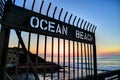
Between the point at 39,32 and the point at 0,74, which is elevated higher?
the point at 39,32

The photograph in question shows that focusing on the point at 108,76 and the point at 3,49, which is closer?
the point at 3,49

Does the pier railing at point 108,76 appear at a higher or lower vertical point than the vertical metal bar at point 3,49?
lower

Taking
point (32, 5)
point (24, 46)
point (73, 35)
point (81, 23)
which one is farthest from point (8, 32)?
point (81, 23)

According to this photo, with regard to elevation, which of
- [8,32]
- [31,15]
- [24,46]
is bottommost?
[24,46]

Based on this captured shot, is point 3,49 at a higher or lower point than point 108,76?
higher

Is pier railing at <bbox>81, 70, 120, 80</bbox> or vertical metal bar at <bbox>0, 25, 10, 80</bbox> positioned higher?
vertical metal bar at <bbox>0, 25, 10, 80</bbox>

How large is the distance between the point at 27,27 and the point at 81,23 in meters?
1.60

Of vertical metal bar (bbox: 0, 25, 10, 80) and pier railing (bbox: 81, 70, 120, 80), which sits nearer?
vertical metal bar (bbox: 0, 25, 10, 80)

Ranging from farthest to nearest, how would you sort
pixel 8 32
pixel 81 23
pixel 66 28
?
pixel 81 23 < pixel 66 28 < pixel 8 32

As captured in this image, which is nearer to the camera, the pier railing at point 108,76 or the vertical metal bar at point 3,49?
the vertical metal bar at point 3,49

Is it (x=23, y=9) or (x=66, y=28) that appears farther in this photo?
(x=66, y=28)

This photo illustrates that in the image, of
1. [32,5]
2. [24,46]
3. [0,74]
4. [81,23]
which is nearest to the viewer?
[0,74]

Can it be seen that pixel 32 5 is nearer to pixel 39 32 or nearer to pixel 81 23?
pixel 39 32

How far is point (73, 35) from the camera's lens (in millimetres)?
3043
